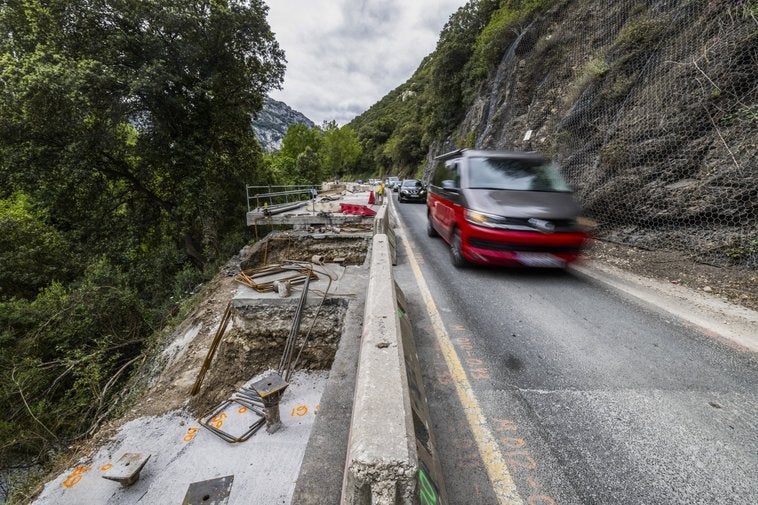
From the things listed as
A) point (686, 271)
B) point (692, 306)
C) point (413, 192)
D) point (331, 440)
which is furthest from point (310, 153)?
point (331, 440)

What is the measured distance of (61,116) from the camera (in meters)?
9.30

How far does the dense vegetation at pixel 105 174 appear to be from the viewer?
665 cm

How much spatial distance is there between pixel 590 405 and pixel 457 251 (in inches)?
131

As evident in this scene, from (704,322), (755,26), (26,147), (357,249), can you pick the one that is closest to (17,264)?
(26,147)

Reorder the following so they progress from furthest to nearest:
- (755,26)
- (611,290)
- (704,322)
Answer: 1. (755,26)
2. (611,290)
3. (704,322)

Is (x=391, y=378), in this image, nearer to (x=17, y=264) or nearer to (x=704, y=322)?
(x=704, y=322)

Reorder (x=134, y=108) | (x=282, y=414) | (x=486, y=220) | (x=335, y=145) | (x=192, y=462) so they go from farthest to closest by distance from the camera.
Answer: (x=335, y=145)
(x=134, y=108)
(x=486, y=220)
(x=282, y=414)
(x=192, y=462)

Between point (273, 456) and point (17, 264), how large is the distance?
14.5 metres

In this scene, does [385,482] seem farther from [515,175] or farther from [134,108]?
[134,108]

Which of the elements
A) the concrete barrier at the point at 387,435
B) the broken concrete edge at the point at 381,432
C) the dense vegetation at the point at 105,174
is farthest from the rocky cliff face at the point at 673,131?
the dense vegetation at the point at 105,174

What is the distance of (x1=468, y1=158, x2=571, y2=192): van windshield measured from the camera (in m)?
5.19

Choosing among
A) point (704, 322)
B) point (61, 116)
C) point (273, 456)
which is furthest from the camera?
point (61, 116)

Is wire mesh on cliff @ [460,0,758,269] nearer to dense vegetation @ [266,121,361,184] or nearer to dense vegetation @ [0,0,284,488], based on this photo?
dense vegetation @ [0,0,284,488]

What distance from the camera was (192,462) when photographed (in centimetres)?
263
